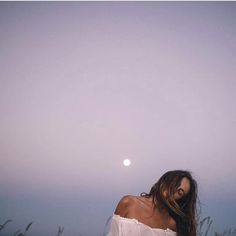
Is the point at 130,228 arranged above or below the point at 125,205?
below

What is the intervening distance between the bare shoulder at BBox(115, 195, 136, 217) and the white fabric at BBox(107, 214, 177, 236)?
6cm

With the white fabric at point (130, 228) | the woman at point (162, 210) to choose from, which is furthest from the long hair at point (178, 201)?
the white fabric at point (130, 228)

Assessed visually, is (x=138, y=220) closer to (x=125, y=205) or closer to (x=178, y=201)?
(x=125, y=205)

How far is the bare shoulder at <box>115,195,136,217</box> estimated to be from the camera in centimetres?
333

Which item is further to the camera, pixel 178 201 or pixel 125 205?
pixel 178 201

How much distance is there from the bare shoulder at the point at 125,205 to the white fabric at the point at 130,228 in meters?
0.06

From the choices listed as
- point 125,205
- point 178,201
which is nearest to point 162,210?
point 178,201

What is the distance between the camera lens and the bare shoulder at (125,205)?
10.9ft

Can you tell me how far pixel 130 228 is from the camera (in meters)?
3.22

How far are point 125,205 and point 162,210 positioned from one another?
0.44 m

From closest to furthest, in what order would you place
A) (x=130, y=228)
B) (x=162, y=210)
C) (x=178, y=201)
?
(x=130, y=228)
(x=162, y=210)
(x=178, y=201)

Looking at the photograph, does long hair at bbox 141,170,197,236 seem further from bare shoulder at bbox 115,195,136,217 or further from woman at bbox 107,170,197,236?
bare shoulder at bbox 115,195,136,217

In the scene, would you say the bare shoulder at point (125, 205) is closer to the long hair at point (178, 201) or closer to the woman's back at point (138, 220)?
the woman's back at point (138, 220)

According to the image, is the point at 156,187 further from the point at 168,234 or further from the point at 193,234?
the point at 193,234
